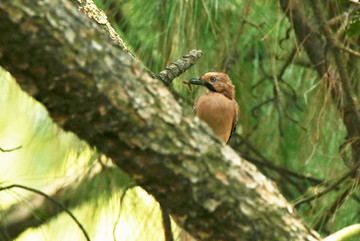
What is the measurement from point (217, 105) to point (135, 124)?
165cm

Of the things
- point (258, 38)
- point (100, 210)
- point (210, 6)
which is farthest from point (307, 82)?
point (100, 210)

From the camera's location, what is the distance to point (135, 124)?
1021 millimetres

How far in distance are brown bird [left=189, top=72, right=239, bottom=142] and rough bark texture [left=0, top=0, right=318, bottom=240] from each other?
4.84 feet

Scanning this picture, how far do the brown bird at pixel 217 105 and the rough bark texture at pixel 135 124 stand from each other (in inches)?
58.1

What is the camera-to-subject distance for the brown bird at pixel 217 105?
2615 millimetres

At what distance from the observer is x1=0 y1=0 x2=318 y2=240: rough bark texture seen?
3.17 feet

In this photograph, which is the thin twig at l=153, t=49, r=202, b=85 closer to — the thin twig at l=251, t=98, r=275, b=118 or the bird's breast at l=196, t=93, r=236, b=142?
the bird's breast at l=196, t=93, r=236, b=142

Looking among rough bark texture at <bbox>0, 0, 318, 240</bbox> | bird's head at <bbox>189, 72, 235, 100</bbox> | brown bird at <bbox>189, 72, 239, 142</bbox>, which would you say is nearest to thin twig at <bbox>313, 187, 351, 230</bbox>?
brown bird at <bbox>189, 72, 239, 142</bbox>

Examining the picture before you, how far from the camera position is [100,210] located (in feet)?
8.10

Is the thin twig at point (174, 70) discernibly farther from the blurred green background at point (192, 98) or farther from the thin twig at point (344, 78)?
the thin twig at point (344, 78)

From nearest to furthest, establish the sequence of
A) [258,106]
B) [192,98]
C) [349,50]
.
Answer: [349,50]
[192,98]
[258,106]

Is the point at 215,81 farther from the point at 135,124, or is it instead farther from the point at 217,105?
the point at 135,124

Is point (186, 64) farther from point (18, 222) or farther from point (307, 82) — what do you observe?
point (307, 82)

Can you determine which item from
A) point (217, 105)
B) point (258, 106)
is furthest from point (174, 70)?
point (258, 106)
